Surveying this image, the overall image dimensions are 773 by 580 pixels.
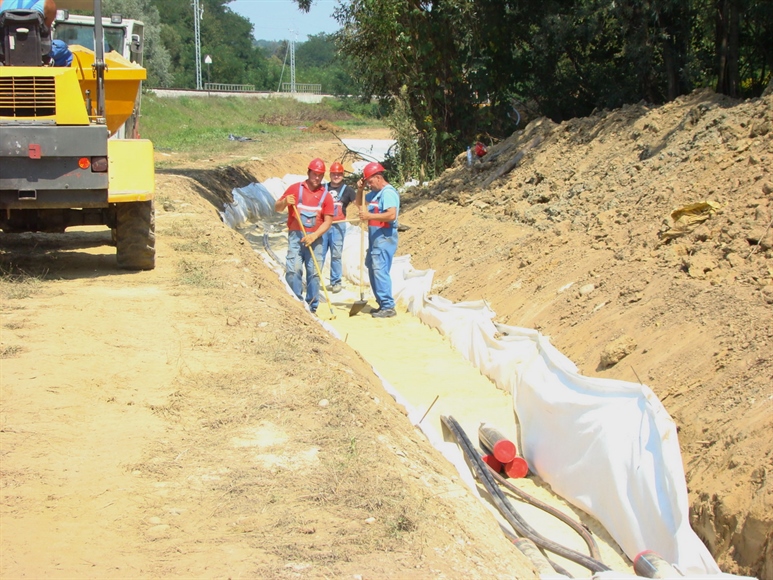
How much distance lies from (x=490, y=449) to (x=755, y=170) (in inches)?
175

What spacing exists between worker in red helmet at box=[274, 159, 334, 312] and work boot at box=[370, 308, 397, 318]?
98 cm

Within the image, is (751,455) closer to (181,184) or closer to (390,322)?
(390,322)

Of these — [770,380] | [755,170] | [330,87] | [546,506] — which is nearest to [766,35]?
[755,170]

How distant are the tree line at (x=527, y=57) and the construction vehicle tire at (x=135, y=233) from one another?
7.92 metres

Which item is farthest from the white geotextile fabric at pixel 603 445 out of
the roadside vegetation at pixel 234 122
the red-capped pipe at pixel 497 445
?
the roadside vegetation at pixel 234 122

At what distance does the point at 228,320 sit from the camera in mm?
7238

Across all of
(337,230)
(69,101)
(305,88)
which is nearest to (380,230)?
(337,230)

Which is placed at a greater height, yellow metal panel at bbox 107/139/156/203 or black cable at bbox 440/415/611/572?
yellow metal panel at bbox 107/139/156/203

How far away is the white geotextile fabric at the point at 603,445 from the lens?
514 cm


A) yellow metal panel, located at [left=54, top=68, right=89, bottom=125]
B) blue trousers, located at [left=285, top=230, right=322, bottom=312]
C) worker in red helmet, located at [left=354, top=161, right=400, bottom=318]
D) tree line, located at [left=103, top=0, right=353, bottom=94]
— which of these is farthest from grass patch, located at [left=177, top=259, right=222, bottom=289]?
tree line, located at [left=103, top=0, right=353, bottom=94]

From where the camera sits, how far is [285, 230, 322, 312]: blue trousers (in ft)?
33.6

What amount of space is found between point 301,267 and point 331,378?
181 inches

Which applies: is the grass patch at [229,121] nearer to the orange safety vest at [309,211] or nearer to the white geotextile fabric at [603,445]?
the orange safety vest at [309,211]

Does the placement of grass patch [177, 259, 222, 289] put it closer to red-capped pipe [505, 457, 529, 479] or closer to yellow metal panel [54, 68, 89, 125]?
yellow metal panel [54, 68, 89, 125]
